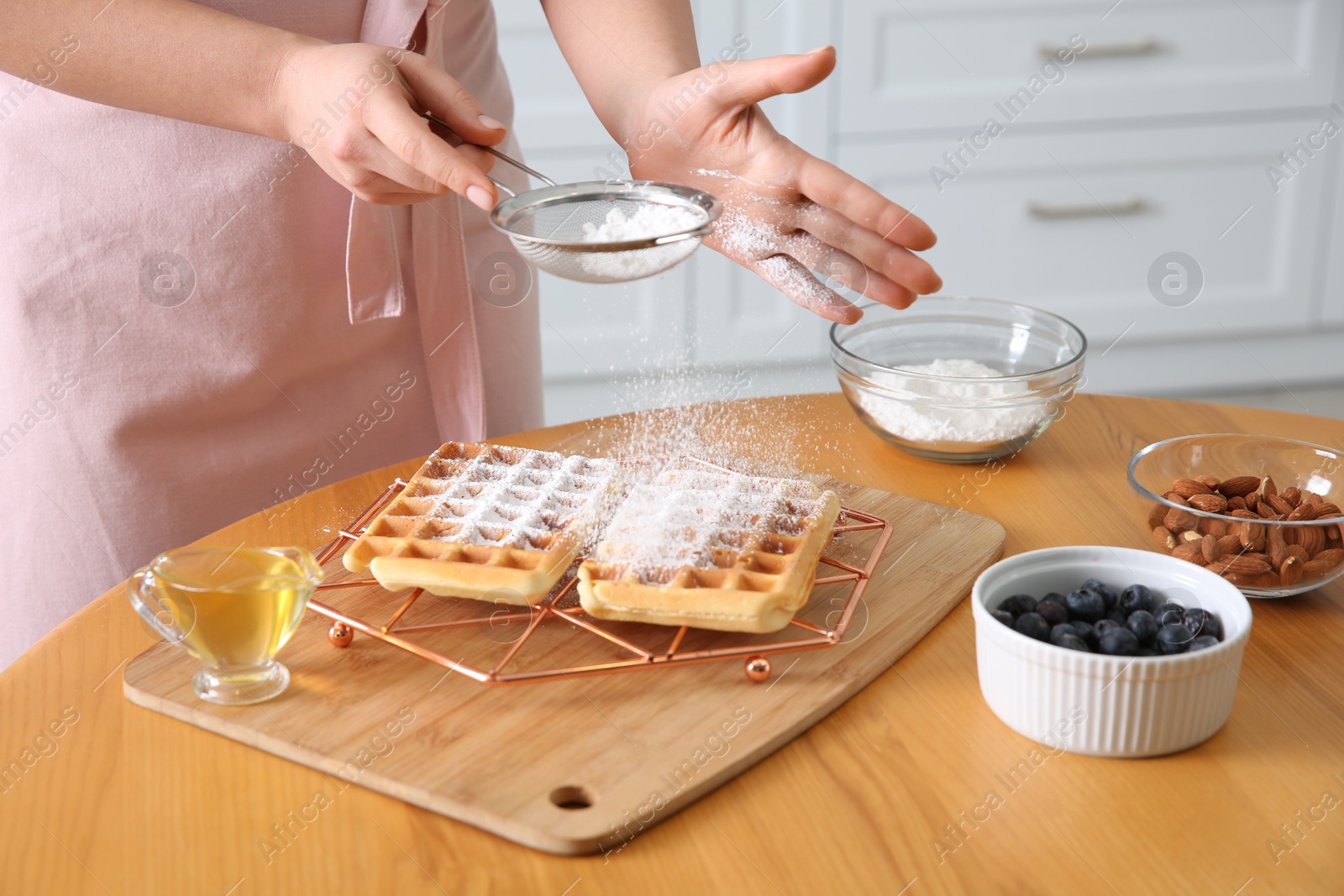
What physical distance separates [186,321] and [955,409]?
0.75 m

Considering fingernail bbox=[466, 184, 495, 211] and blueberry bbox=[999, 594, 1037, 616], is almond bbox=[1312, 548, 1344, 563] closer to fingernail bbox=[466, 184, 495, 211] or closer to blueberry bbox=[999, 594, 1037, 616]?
blueberry bbox=[999, 594, 1037, 616]

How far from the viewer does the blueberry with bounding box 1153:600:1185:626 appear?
0.77 metres

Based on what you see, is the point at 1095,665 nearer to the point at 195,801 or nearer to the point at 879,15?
the point at 195,801

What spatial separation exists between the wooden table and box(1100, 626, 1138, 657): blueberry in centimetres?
7

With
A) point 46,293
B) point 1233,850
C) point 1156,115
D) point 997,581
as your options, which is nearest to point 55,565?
point 46,293

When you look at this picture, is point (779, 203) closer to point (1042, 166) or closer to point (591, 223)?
point (591, 223)

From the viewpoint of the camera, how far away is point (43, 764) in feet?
2.42

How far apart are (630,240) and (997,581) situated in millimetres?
402

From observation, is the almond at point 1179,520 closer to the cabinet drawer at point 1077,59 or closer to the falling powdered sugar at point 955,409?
the falling powdered sugar at point 955,409

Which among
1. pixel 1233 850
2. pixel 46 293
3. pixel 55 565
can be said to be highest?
pixel 46 293

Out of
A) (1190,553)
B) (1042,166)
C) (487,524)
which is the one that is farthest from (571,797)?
(1042,166)

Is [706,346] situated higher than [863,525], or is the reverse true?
[863,525]

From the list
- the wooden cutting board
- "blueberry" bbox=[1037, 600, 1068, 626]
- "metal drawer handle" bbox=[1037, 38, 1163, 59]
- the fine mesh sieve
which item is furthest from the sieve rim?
"metal drawer handle" bbox=[1037, 38, 1163, 59]

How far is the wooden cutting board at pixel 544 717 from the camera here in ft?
2.27
